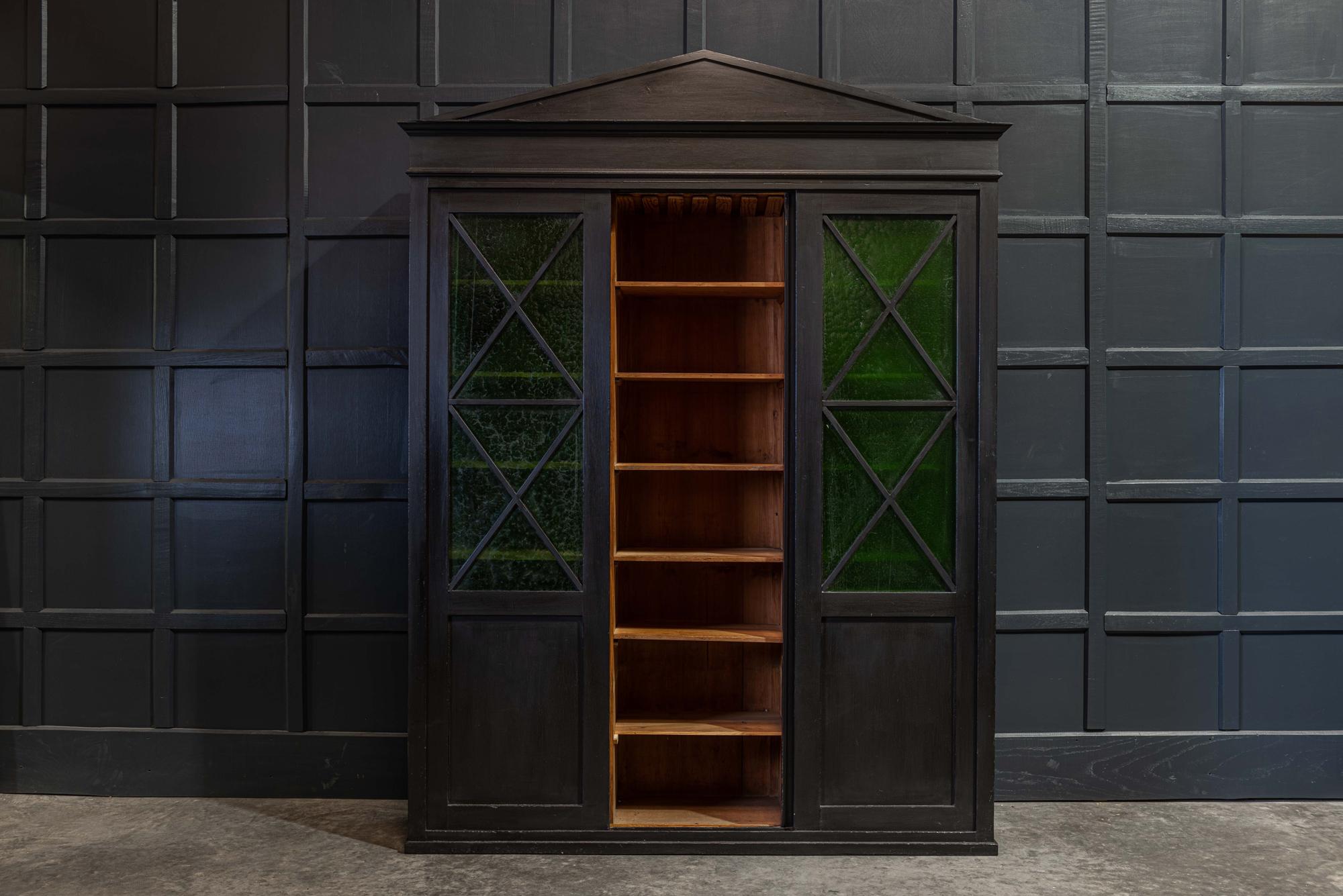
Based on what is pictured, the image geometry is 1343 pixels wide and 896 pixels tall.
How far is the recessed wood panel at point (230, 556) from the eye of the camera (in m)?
3.58

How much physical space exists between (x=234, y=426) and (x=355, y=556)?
2.64 ft

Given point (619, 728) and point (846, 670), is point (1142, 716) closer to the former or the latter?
point (846, 670)

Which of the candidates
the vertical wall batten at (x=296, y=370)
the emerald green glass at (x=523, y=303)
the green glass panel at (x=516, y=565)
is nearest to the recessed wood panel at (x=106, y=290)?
the vertical wall batten at (x=296, y=370)

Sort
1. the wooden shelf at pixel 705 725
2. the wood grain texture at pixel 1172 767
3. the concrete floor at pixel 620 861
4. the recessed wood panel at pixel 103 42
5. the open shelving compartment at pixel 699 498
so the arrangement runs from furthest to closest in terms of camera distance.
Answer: the recessed wood panel at pixel 103 42, the wood grain texture at pixel 1172 767, the open shelving compartment at pixel 699 498, the wooden shelf at pixel 705 725, the concrete floor at pixel 620 861

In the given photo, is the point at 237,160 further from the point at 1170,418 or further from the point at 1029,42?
the point at 1170,418

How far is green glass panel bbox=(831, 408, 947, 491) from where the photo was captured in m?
2.96

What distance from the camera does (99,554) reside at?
3.60 metres

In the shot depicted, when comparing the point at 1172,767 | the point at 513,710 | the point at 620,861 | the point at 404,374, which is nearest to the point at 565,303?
the point at 404,374

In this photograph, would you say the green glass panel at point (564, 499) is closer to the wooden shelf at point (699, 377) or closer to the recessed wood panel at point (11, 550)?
the wooden shelf at point (699, 377)

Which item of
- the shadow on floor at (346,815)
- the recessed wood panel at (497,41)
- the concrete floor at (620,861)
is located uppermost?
the recessed wood panel at (497,41)

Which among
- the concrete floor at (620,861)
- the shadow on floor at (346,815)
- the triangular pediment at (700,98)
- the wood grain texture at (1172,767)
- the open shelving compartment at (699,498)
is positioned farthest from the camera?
the wood grain texture at (1172,767)

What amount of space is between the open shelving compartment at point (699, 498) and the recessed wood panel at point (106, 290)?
85.6 inches

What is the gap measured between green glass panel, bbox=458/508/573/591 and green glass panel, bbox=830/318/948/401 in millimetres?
1228

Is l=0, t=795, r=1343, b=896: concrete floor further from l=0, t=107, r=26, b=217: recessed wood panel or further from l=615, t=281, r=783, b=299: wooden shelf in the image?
l=0, t=107, r=26, b=217: recessed wood panel
